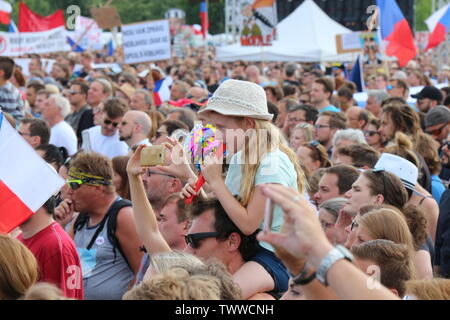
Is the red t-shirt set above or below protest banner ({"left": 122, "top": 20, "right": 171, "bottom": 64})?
below

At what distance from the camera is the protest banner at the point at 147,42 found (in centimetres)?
1361

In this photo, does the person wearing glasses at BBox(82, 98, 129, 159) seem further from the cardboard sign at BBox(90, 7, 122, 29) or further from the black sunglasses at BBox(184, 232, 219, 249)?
the cardboard sign at BBox(90, 7, 122, 29)

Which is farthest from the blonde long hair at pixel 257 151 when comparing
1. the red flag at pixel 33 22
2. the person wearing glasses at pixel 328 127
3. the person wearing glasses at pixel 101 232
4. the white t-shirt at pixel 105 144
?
the red flag at pixel 33 22

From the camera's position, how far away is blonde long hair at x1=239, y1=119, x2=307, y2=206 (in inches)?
145

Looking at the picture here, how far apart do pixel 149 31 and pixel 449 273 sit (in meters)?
9.55

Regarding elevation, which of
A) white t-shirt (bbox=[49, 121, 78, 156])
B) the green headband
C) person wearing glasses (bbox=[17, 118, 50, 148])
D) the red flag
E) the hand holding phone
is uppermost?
the red flag

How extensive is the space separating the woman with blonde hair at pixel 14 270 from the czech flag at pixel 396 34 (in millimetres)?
12528

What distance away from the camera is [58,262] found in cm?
425

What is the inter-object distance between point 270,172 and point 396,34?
479 inches

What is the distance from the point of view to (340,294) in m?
2.09

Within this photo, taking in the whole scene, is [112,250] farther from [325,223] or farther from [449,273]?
[449,273]

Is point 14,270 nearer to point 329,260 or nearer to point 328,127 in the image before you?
point 329,260

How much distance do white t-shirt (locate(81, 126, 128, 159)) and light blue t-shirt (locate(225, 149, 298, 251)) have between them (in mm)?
4926

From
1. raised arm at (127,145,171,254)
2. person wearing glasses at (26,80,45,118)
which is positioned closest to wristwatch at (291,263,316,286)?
raised arm at (127,145,171,254)
